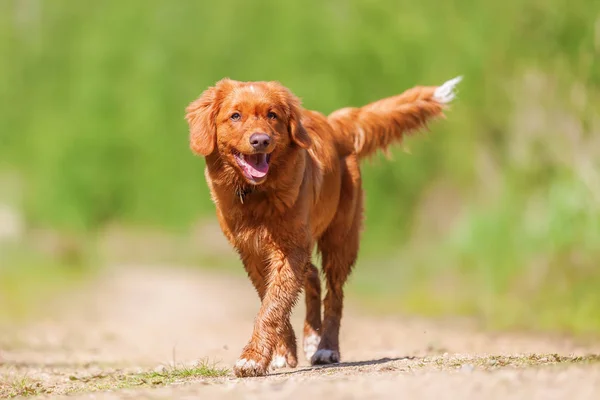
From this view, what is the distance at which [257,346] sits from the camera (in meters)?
7.86

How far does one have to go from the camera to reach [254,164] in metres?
8.04

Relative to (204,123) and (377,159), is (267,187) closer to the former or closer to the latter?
(204,123)

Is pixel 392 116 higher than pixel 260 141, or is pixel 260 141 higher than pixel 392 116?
pixel 392 116

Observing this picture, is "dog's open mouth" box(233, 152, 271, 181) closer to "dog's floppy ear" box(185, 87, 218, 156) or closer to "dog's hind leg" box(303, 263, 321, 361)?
"dog's floppy ear" box(185, 87, 218, 156)

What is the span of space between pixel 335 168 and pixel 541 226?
26.3 ft

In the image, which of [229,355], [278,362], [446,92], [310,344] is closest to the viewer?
[278,362]

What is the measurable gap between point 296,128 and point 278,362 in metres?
2.01

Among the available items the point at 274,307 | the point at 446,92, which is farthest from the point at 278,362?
the point at 446,92

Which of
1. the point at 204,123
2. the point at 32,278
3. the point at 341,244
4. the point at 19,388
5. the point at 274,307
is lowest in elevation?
the point at 19,388

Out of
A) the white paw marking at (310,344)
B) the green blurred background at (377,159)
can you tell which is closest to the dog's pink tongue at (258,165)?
the white paw marking at (310,344)

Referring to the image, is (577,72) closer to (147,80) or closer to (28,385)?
(28,385)

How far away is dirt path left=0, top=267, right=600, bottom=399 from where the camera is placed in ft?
20.8

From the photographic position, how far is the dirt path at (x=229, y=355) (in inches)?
249

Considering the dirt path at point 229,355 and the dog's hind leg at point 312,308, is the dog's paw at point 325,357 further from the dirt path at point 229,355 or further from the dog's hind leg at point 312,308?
the dog's hind leg at point 312,308
